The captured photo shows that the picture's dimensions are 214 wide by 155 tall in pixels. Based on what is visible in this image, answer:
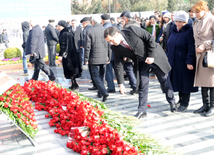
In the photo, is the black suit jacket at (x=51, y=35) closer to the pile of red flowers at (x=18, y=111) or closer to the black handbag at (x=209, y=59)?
the pile of red flowers at (x=18, y=111)

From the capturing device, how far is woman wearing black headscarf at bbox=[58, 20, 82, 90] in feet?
23.5

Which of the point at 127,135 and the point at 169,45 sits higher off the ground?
the point at 169,45

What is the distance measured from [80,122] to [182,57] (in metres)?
2.40

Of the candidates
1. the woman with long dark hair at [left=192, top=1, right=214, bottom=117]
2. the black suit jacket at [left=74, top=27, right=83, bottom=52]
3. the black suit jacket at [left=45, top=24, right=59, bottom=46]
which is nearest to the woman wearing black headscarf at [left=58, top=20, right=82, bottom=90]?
the black suit jacket at [left=74, top=27, right=83, bottom=52]

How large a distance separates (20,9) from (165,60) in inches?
676

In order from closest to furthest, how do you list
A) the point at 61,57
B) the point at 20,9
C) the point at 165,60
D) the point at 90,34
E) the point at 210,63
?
the point at 210,63 → the point at 165,60 → the point at 90,34 → the point at 61,57 → the point at 20,9

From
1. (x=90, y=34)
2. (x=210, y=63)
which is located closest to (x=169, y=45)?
(x=210, y=63)

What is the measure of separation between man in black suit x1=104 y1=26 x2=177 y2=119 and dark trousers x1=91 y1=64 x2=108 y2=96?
4.82 ft

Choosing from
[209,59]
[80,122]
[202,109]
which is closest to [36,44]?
[80,122]

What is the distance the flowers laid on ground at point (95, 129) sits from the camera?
290 cm

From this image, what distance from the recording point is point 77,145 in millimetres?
3311

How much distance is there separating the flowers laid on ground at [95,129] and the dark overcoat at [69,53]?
99.4 inches

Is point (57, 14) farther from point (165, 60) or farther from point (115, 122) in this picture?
point (115, 122)

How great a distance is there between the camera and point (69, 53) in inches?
285
